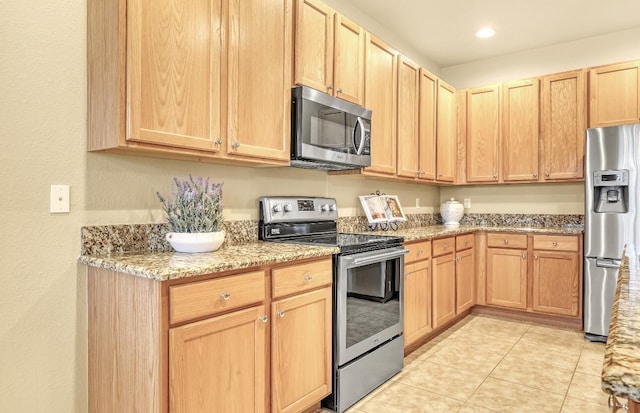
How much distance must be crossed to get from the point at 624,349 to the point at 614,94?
393 centimetres

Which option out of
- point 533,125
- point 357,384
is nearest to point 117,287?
point 357,384

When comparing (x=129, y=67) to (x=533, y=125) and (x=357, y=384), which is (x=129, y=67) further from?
(x=533, y=125)

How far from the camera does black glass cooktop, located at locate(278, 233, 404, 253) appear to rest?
229cm

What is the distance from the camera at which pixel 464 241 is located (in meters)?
3.83

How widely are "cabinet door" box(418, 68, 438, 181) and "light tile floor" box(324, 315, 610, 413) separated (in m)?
1.48

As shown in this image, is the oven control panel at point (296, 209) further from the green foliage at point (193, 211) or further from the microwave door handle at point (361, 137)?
the green foliage at point (193, 211)

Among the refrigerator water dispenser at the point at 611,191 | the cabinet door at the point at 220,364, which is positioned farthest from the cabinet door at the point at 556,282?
the cabinet door at the point at 220,364

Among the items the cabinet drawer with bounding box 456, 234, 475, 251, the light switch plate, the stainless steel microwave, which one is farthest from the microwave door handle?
the light switch plate

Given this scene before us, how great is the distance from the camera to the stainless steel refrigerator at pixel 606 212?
3.22 m

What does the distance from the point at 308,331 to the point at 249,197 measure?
2.95 feet

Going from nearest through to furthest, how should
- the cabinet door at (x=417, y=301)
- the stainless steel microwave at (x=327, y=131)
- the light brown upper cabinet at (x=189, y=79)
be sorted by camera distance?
the light brown upper cabinet at (x=189, y=79) → the stainless steel microwave at (x=327, y=131) → the cabinet door at (x=417, y=301)

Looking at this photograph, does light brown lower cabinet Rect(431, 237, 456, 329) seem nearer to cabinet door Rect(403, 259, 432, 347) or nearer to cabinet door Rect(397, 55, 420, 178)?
cabinet door Rect(403, 259, 432, 347)

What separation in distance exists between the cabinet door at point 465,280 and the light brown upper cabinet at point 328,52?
72.6 inches

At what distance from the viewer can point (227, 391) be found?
1.62m
